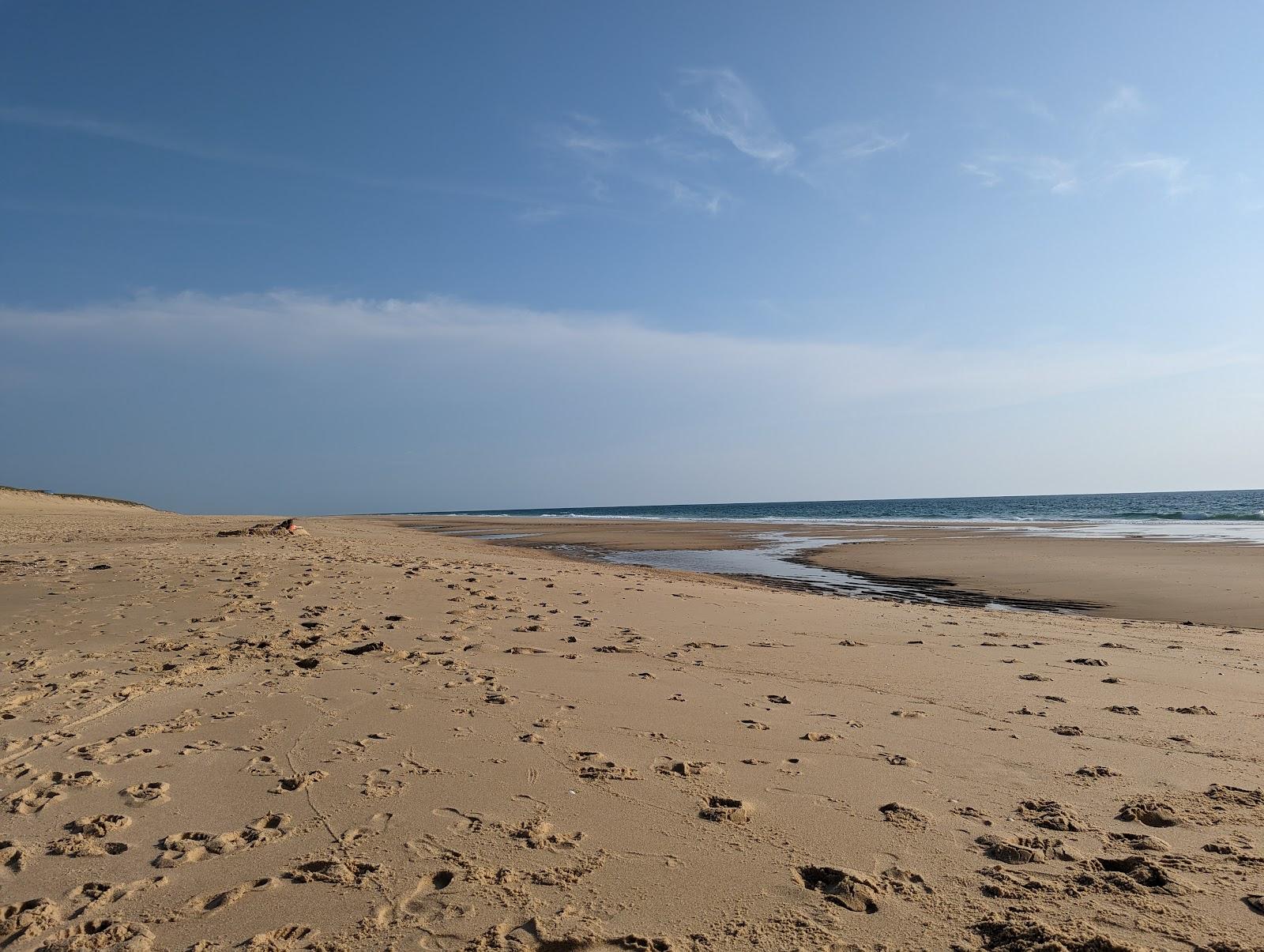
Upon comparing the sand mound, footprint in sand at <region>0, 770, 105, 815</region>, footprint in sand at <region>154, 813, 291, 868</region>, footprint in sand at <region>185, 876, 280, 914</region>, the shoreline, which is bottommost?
the shoreline

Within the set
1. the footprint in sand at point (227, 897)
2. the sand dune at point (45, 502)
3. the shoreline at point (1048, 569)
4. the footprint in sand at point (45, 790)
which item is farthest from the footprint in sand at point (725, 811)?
the sand dune at point (45, 502)

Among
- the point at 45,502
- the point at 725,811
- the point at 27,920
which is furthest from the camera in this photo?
the point at 45,502

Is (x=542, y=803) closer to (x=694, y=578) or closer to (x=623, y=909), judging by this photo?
(x=623, y=909)

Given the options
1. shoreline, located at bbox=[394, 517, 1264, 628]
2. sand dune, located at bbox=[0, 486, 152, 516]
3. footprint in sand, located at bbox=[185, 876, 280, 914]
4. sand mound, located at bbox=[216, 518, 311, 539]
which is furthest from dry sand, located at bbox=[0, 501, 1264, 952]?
sand dune, located at bbox=[0, 486, 152, 516]

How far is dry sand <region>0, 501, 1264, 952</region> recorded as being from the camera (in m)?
2.63

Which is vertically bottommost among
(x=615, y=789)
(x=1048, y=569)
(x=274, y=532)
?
(x=1048, y=569)

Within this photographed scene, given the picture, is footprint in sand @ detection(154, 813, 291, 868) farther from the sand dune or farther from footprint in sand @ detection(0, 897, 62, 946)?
the sand dune

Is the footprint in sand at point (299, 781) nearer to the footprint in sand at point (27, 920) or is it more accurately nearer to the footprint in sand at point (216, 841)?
the footprint in sand at point (216, 841)

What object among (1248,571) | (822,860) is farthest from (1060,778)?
(1248,571)

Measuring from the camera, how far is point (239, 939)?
2.49 m

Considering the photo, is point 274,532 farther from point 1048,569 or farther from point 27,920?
point 1048,569

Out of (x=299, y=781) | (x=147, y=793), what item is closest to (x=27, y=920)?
(x=147, y=793)

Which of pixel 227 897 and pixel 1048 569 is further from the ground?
pixel 227 897

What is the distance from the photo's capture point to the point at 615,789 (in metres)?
3.76
